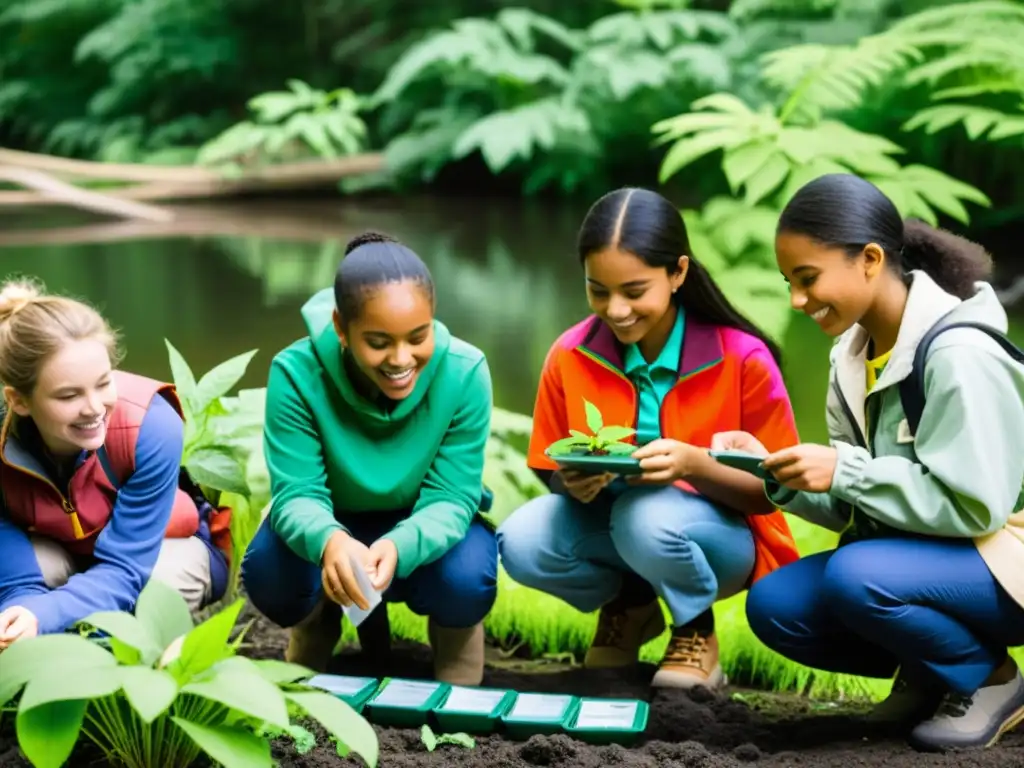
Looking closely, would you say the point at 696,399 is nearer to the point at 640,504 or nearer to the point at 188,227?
the point at 640,504

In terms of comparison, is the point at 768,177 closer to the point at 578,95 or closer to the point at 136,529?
the point at 136,529

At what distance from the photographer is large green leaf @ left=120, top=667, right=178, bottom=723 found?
1.49 meters

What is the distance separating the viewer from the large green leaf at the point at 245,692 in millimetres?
1567

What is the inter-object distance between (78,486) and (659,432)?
1130mm

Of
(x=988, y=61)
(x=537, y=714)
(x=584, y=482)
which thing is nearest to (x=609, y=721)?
(x=537, y=714)

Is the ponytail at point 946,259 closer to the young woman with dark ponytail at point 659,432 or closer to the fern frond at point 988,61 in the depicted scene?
the young woman with dark ponytail at point 659,432

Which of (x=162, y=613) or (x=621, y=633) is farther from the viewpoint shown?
(x=621, y=633)

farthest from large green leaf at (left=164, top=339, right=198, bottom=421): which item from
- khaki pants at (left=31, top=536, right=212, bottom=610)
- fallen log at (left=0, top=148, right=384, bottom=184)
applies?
fallen log at (left=0, top=148, right=384, bottom=184)

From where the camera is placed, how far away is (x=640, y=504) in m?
2.35

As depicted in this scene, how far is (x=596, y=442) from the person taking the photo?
226 cm

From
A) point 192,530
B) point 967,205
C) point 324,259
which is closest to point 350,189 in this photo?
point 324,259

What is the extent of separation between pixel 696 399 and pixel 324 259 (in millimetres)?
3364

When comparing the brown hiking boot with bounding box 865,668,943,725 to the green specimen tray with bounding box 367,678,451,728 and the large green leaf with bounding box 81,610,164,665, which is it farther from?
the large green leaf with bounding box 81,610,164,665

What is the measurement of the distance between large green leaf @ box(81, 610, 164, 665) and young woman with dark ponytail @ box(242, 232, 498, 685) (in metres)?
0.51
